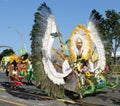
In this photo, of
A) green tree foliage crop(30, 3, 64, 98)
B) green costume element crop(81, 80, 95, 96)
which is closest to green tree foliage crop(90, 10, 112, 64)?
green costume element crop(81, 80, 95, 96)

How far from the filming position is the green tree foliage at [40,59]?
617 inches

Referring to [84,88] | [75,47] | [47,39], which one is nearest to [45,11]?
[47,39]

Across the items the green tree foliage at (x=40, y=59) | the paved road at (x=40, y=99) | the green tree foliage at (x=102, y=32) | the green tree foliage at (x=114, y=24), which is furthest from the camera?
the green tree foliage at (x=114, y=24)

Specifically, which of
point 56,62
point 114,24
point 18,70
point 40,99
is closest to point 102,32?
point 56,62

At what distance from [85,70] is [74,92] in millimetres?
1189

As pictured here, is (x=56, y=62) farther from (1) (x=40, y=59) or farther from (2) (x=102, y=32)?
(2) (x=102, y=32)

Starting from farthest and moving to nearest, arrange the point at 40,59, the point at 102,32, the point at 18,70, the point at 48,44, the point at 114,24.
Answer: the point at 114,24
the point at 18,70
the point at 102,32
the point at 48,44
the point at 40,59

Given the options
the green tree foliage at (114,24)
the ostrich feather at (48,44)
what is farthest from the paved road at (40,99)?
the green tree foliage at (114,24)

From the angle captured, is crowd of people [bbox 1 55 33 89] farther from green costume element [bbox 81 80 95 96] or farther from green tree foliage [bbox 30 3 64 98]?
green costume element [bbox 81 80 95 96]

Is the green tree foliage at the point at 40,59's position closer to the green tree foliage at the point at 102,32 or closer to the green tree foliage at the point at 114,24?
the green tree foliage at the point at 102,32

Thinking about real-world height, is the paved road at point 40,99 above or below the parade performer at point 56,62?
below

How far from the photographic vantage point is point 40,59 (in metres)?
15.8

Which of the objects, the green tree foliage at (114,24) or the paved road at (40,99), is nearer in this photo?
the paved road at (40,99)

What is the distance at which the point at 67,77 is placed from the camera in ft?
53.4
